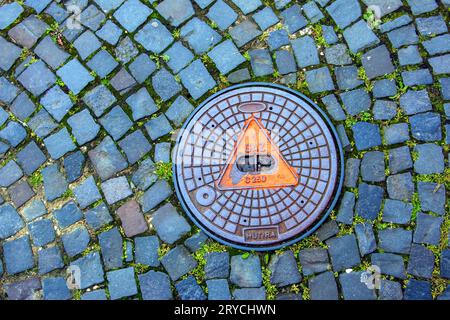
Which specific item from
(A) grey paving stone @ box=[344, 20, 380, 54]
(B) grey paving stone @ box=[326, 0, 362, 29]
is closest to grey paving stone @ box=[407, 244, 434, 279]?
(A) grey paving stone @ box=[344, 20, 380, 54]

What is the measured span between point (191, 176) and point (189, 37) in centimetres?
121

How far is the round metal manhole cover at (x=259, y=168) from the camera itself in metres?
3.83

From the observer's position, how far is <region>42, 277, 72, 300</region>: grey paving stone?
12.8ft

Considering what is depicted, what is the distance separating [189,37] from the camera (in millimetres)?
4270

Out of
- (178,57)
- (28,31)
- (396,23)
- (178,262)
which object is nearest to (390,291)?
(178,262)

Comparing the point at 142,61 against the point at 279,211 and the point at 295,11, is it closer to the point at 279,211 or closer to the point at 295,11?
the point at 295,11

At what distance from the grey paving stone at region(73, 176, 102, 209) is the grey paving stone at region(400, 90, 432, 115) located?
2.54m

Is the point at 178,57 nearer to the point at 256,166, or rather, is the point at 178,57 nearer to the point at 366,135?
the point at 256,166

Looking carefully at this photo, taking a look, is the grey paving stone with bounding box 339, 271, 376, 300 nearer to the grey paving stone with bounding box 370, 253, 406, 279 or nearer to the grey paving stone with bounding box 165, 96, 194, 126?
the grey paving stone with bounding box 370, 253, 406, 279

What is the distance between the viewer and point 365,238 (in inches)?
149

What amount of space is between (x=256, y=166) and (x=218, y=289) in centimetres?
98

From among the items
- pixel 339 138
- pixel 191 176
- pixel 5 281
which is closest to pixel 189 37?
pixel 191 176

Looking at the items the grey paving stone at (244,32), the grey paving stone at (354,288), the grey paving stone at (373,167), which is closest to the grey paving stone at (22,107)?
the grey paving stone at (244,32)
